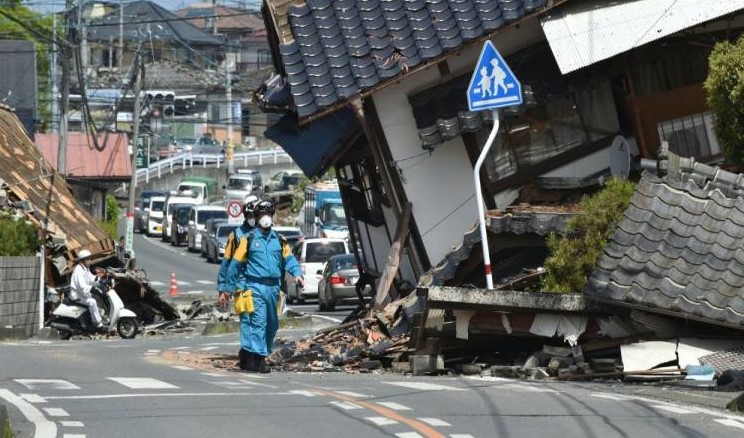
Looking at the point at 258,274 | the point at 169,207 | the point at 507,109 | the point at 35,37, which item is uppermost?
the point at 35,37

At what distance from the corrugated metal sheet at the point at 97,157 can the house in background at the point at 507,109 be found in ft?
134

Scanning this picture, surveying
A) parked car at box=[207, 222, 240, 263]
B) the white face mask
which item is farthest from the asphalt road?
parked car at box=[207, 222, 240, 263]

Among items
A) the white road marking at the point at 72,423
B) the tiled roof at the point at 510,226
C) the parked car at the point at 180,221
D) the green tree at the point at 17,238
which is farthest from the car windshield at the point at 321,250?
the white road marking at the point at 72,423

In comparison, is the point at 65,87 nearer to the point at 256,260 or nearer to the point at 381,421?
the point at 256,260

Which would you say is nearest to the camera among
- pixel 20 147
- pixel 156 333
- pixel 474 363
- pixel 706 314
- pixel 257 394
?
pixel 257 394

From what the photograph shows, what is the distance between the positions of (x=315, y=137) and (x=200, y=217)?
141 ft

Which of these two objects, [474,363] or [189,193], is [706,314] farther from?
[189,193]

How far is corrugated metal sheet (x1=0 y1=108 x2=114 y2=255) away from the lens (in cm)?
3050

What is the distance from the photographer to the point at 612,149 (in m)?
18.8

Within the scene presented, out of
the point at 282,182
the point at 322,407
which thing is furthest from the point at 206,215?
the point at 322,407

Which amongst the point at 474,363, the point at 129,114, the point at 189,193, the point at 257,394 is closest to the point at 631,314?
the point at 474,363

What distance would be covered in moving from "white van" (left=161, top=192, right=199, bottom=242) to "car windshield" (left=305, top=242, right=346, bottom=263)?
26.7 metres

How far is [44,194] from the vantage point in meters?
31.8

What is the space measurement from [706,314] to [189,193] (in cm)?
6143
